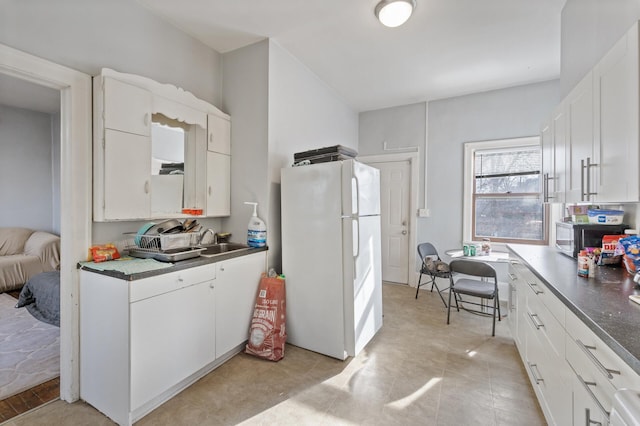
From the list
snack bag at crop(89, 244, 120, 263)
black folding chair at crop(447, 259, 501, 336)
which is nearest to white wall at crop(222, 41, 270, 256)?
snack bag at crop(89, 244, 120, 263)

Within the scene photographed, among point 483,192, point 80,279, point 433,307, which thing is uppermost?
point 483,192

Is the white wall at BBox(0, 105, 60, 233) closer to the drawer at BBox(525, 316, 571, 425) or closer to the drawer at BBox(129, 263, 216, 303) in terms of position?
the drawer at BBox(129, 263, 216, 303)

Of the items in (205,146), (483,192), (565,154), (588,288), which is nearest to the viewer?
(588,288)

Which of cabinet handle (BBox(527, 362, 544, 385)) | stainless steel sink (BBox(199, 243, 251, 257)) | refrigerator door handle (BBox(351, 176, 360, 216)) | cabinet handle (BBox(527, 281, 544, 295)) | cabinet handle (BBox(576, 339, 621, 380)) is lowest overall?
cabinet handle (BBox(527, 362, 544, 385))

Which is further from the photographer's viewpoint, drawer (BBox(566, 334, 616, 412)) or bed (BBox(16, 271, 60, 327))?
bed (BBox(16, 271, 60, 327))

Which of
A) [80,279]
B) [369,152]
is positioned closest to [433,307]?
[369,152]

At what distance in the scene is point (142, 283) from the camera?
165 cm

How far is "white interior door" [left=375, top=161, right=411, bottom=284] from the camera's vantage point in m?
4.47

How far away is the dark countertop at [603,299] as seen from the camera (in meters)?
0.89

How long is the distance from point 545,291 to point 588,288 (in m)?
0.21

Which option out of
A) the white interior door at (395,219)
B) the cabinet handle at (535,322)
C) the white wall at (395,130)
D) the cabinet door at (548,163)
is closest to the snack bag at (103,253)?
the cabinet handle at (535,322)

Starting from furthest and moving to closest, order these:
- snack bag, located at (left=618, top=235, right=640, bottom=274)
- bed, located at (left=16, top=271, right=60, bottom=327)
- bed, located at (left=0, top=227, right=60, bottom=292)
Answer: bed, located at (left=0, top=227, right=60, bottom=292)
bed, located at (left=16, top=271, right=60, bottom=327)
snack bag, located at (left=618, top=235, right=640, bottom=274)

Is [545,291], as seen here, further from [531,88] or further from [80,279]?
[531,88]

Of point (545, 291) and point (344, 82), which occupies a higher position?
point (344, 82)
